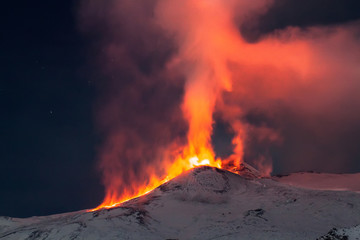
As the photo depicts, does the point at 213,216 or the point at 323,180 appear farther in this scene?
the point at 323,180

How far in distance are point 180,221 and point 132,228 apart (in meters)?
10.8

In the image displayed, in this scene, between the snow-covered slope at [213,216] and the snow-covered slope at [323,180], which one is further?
the snow-covered slope at [323,180]

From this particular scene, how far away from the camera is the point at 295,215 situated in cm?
7750

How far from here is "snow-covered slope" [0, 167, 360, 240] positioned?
70.8 meters

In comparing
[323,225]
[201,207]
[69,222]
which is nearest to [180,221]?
[201,207]

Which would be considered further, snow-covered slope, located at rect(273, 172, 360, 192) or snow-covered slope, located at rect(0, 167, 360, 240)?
snow-covered slope, located at rect(273, 172, 360, 192)

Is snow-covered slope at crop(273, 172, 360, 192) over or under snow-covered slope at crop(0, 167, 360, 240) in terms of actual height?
over

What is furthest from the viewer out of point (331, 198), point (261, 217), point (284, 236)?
point (331, 198)

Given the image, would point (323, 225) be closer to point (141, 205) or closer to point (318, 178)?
point (141, 205)

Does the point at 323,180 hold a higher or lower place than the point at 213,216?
higher

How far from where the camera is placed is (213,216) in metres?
81.3

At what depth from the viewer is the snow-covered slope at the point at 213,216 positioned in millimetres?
70750

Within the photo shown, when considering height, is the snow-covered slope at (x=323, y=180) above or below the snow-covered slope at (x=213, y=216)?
above

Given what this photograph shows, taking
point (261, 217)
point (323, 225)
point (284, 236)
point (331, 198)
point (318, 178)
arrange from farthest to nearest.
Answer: point (318, 178) → point (331, 198) → point (261, 217) → point (323, 225) → point (284, 236)
